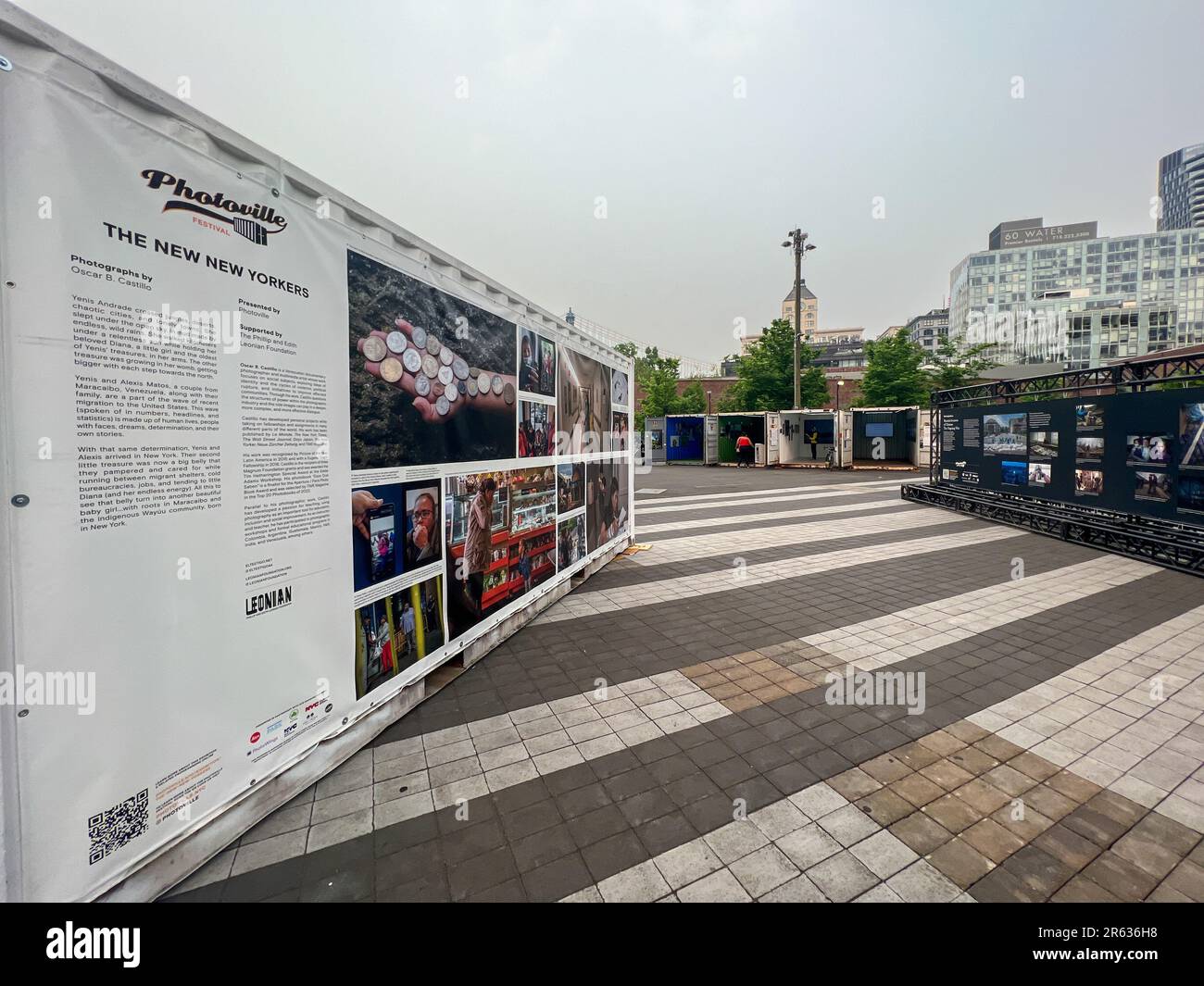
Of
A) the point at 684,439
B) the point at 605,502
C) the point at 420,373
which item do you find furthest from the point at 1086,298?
the point at 420,373

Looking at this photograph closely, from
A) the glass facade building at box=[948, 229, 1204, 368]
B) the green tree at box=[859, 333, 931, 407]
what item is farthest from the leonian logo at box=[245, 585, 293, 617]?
the glass facade building at box=[948, 229, 1204, 368]

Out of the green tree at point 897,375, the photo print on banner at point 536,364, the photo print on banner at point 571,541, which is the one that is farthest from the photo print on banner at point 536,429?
the green tree at point 897,375

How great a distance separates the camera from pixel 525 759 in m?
4.04

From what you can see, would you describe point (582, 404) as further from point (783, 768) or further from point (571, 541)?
point (783, 768)

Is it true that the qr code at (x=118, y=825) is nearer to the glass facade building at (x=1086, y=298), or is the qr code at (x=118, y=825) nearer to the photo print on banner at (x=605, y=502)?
the photo print on banner at (x=605, y=502)

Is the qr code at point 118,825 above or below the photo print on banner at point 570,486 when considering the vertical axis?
below

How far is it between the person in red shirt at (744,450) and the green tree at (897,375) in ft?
35.2

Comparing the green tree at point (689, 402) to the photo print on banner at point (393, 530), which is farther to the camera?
the green tree at point (689, 402)

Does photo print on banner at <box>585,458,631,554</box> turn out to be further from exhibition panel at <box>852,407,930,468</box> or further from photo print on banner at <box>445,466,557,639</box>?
exhibition panel at <box>852,407,930,468</box>

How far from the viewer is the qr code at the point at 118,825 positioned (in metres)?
2.46

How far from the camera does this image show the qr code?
2.46 m

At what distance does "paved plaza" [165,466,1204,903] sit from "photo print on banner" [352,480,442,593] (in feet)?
4.43

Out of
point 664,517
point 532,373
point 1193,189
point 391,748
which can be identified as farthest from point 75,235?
point 1193,189
